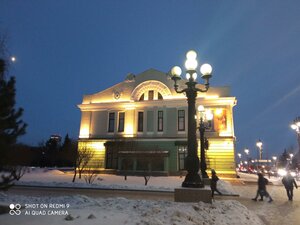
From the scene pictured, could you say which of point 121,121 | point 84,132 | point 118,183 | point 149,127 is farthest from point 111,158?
point 118,183

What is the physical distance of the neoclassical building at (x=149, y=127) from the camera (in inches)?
1271

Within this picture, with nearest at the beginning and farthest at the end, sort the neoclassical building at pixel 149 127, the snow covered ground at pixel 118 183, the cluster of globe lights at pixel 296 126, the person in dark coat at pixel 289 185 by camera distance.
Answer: the person in dark coat at pixel 289 185
the snow covered ground at pixel 118 183
the cluster of globe lights at pixel 296 126
the neoclassical building at pixel 149 127

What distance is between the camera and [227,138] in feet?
104

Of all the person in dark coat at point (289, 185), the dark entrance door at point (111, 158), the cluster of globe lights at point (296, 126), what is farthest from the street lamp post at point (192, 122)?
the dark entrance door at point (111, 158)

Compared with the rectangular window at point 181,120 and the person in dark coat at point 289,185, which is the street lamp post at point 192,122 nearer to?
the person in dark coat at point 289,185

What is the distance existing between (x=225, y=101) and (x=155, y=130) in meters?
10.5

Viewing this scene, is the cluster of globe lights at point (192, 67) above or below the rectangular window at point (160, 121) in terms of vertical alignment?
below

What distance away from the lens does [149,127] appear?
35375 mm

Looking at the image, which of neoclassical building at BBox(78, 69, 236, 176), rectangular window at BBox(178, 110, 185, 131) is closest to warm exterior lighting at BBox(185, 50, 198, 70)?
neoclassical building at BBox(78, 69, 236, 176)

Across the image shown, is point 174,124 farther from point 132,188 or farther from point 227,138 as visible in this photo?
point 132,188

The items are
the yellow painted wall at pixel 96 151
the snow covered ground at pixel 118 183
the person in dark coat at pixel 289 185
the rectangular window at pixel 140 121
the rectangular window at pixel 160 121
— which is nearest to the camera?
the person in dark coat at pixel 289 185

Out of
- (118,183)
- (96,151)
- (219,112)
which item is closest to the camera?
(118,183)

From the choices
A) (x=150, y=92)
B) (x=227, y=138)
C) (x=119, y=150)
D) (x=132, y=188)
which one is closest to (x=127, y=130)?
(x=119, y=150)

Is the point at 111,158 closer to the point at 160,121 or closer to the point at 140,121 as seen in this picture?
the point at 140,121
